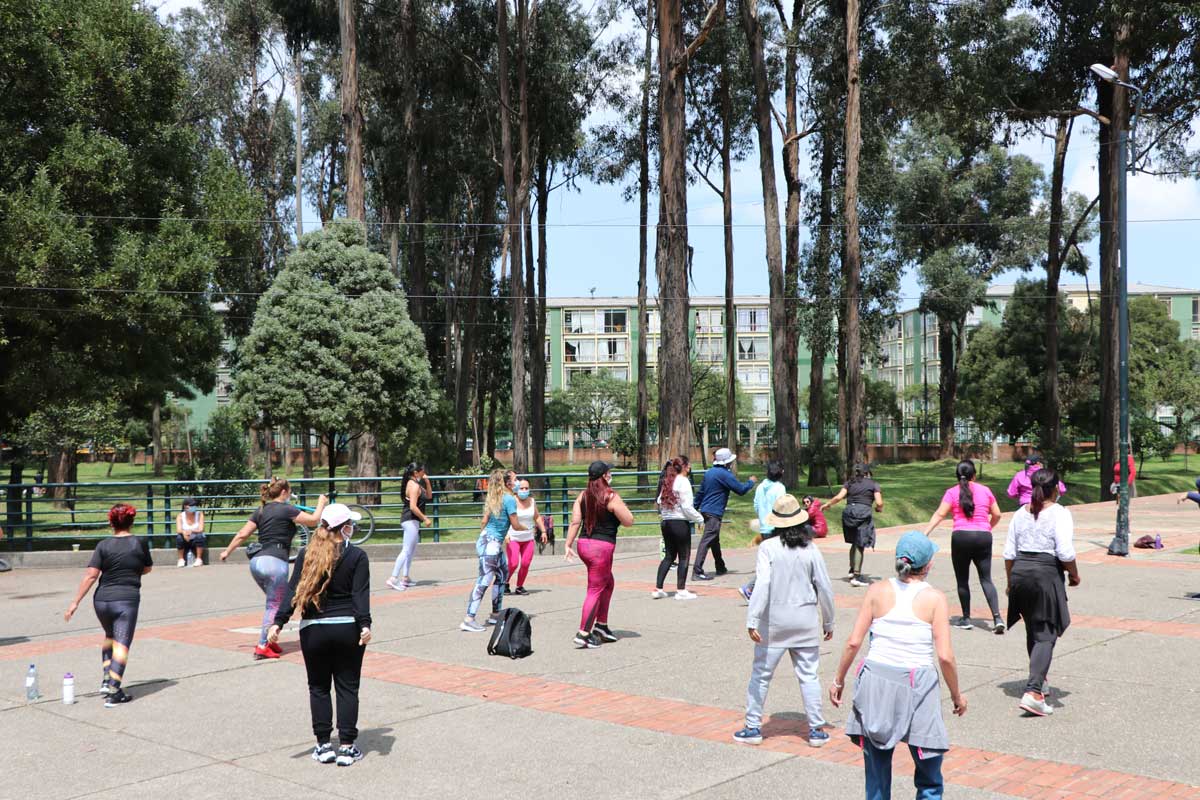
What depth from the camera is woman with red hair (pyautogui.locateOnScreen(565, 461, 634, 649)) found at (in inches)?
399

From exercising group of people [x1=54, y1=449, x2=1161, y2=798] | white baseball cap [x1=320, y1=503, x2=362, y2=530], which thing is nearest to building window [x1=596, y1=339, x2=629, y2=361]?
exercising group of people [x1=54, y1=449, x2=1161, y2=798]

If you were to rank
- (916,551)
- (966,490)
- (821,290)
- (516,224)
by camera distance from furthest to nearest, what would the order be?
1. (516,224)
2. (821,290)
3. (966,490)
4. (916,551)

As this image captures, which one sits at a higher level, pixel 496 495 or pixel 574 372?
pixel 574 372

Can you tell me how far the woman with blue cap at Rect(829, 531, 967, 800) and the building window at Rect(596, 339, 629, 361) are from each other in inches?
3435

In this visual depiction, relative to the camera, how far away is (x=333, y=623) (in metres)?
6.55

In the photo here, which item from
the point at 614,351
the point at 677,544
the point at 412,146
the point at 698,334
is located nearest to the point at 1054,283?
the point at 412,146

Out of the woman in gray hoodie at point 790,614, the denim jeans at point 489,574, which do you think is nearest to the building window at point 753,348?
the denim jeans at point 489,574

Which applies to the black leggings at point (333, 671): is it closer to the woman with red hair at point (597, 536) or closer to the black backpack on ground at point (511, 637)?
the black backpack on ground at point (511, 637)

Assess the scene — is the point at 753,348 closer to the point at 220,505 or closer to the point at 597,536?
the point at 220,505

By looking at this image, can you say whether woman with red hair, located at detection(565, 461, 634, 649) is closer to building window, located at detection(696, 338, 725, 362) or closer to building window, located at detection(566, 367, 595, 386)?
building window, located at detection(566, 367, 595, 386)

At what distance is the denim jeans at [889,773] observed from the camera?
4891 mm

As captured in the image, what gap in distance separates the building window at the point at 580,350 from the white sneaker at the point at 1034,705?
8503cm

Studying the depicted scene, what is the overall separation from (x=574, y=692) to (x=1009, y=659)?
12.9 ft

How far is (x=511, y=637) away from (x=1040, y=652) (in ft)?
15.0
